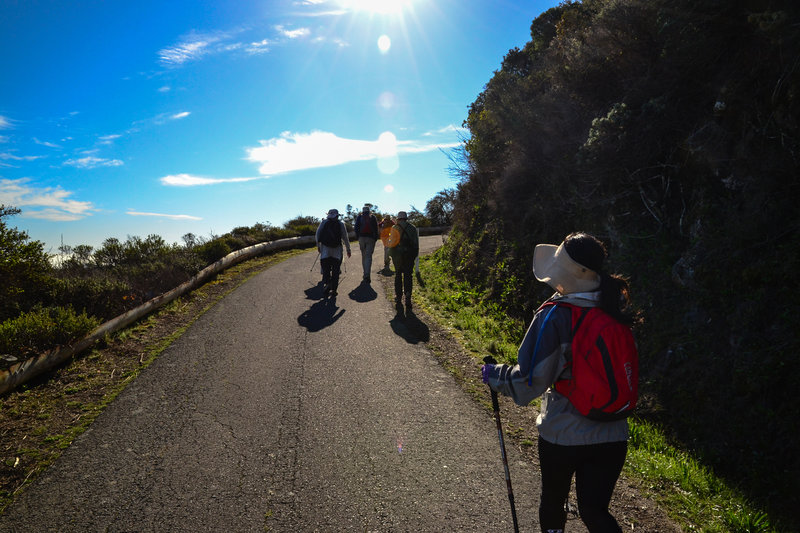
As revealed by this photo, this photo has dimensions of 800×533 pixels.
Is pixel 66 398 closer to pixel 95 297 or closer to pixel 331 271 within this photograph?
pixel 95 297

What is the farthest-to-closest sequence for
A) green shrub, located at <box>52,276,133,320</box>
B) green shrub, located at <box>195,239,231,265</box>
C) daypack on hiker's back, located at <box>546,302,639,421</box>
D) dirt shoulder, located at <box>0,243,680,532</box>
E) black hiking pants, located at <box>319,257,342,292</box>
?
green shrub, located at <box>195,239,231,265</box>
black hiking pants, located at <box>319,257,342,292</box>
green shrub, located at <box>52,276,133,320</box>
dirt shoulder, located at <box>0,243,680,532</box>
daypack on hiker's back, located at <box>546,302,639,421</box>

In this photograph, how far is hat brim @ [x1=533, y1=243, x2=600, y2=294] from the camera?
230cm

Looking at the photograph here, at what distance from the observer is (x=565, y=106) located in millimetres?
9680

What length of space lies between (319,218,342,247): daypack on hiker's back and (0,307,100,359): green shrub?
5007 mm

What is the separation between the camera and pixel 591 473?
2303mm

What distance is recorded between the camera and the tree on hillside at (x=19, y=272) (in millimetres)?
8477

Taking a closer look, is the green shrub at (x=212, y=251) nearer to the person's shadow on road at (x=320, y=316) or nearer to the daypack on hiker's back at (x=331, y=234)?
the daypack on hiker's back at (x=331, y=234)

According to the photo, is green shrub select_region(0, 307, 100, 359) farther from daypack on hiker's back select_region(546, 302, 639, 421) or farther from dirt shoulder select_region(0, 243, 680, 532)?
daypack on hiker's back select_region(546, 302, 639, 421)

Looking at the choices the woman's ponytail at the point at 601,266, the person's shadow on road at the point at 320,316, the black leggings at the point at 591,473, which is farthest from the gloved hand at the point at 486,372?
the person's shadow on road at the point at 320,316

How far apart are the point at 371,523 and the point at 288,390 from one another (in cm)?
269

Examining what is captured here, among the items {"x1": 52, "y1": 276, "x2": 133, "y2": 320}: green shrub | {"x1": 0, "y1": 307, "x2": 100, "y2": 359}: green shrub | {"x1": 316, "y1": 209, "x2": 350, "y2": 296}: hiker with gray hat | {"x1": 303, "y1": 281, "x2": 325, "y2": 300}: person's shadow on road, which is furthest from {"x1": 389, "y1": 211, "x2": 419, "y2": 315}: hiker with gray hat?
{"x1": 52, "y1": 276, "x2": 133, "y2": 320}: green shrub

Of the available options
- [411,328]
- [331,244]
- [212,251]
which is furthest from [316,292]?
[212,251]

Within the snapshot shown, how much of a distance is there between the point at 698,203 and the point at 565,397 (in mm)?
5535

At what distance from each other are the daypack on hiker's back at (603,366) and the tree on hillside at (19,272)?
10.7 metres
